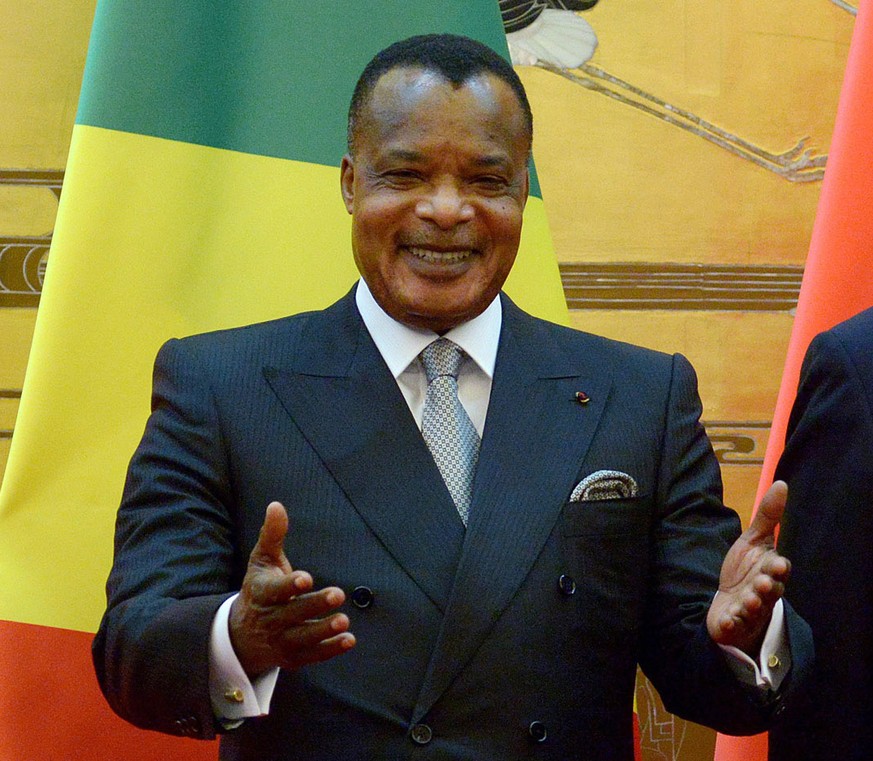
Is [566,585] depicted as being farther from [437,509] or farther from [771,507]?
[771,507]

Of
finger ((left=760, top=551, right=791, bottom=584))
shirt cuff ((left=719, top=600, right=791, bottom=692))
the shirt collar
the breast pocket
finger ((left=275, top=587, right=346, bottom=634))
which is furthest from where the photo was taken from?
the shirt collar

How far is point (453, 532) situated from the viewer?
1446 mm

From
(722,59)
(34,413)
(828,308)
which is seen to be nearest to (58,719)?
(34,413)

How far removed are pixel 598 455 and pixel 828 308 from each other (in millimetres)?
721

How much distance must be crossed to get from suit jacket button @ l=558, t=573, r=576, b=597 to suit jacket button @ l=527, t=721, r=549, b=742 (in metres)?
0.15

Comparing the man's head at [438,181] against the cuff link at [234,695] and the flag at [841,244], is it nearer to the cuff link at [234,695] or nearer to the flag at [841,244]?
the cuff link at [234,695]

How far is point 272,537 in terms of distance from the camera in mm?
1188

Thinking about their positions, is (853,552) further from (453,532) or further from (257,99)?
(257,99)

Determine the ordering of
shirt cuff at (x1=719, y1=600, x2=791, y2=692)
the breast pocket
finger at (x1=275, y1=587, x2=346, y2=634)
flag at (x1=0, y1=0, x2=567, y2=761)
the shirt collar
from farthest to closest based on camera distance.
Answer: flag at (x1=0, y1=0, x2=567, y2=761) → the shirt collar → the breast pocket → shirt cuff at (x1=719, y1=600, x2=791, y2=692) → finger at (x1=275, y1=587, x2=346, y2=634)

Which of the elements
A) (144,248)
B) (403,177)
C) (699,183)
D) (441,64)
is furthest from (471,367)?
(699,183)

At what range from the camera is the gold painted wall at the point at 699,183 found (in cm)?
261

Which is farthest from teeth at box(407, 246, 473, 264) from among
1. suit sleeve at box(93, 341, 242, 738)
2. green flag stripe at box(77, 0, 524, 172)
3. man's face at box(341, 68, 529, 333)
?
green flag stripe at box(77, 0, 524, 172)

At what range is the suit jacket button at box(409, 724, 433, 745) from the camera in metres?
1.37

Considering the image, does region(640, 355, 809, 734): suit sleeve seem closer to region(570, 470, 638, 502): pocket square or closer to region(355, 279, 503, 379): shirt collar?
region(570, 470, 638, 502): pocket square
